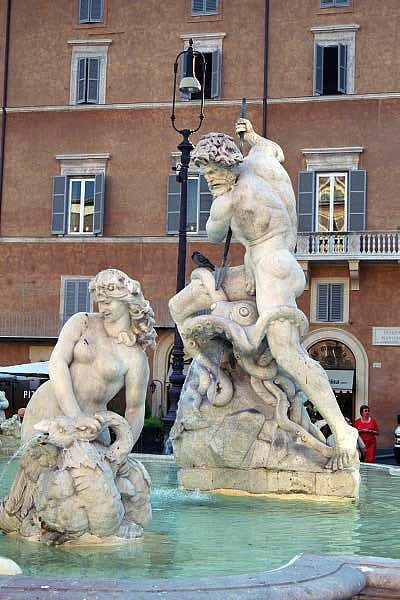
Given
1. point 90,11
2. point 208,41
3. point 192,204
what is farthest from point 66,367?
point 90,11

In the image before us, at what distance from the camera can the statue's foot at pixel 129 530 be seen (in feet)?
12.3

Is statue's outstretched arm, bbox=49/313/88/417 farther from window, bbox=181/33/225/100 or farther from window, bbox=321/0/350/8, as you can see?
window, bbox=321/0/350/8

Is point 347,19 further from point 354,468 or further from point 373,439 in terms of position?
point 354,468

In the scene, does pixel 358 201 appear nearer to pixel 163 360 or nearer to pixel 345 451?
pixel 163 360

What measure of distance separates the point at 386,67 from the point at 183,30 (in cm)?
565

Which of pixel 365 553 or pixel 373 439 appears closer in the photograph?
pixel 365 553

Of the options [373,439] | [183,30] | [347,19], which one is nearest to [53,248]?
[183,30]

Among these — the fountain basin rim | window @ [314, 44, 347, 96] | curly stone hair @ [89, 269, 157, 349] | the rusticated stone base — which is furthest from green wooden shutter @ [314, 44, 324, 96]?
the fountain basin rim

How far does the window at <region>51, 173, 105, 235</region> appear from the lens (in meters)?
27.2

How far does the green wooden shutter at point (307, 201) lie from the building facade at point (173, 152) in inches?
1.5

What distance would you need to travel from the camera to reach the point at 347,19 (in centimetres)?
2611

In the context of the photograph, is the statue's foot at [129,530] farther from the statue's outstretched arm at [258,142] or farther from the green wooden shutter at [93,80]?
the green wooden shutter at [93,80]

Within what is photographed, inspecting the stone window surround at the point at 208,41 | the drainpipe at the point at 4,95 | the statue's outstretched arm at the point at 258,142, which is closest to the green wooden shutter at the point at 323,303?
the stone window surround at the point at 208,41

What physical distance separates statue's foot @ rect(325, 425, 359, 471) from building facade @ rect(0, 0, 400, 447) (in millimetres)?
19192
